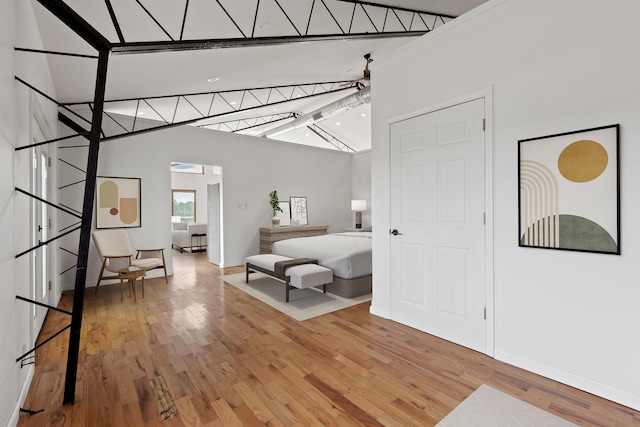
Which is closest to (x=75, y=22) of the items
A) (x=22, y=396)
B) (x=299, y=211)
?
(x=22, y=396)

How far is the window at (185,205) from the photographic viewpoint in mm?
10914

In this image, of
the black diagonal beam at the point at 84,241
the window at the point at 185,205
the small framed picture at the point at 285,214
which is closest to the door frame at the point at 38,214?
the black diagonal beam at the point at 84,241

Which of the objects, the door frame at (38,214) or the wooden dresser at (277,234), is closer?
the door frame at (38,214)

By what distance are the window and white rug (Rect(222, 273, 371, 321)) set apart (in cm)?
683

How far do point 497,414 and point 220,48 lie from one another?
331 cm

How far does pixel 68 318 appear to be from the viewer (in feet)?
11.8

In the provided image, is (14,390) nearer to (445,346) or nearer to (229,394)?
(229,394)

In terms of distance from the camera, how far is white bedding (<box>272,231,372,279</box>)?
14.1ft

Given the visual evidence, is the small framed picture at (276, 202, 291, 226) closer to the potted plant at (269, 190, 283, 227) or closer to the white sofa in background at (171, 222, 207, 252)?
the potted plant at (269, 190, 283, 227)

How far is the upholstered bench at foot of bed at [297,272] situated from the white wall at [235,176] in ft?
7.26

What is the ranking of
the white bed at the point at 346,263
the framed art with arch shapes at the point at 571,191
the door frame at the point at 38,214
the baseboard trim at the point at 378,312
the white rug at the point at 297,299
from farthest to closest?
the white bed at the point at 346,263 < the white rug at the point at 297,299 < the baseboard trim at the point at 378,312 < the door frame at the point at 38,214 < the framed art with arch shapes at the point at 571,191

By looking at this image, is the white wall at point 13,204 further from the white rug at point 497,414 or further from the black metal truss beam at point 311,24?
the white rug at point 497,414

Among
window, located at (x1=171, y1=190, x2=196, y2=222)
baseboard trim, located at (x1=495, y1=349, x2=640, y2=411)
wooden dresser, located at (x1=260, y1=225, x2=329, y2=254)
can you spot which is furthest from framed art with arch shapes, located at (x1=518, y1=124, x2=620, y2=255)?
window, located at (x1=171, y1=190, x2=196, y2=222)

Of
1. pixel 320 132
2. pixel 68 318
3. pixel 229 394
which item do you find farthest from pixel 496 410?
pixel 320 132
